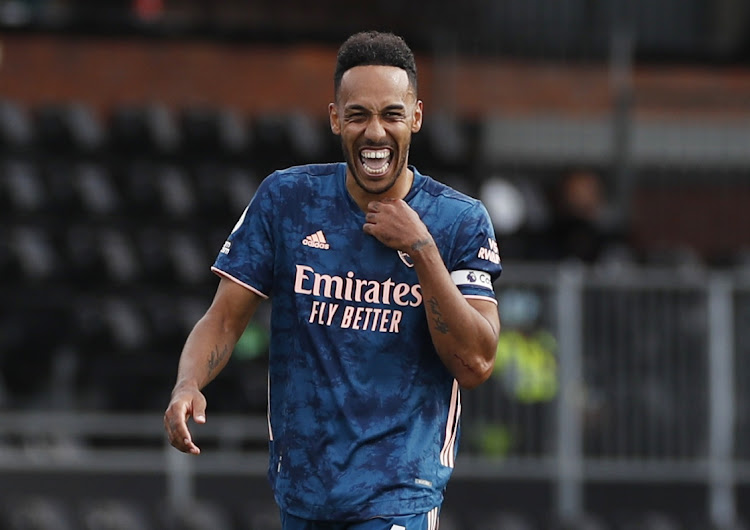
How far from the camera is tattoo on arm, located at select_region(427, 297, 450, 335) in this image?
4.99 meters

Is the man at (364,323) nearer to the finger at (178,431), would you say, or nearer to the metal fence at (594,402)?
the finger at (178,431)

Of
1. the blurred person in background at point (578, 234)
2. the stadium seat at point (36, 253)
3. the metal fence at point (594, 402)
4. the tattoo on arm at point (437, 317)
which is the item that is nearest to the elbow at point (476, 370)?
the tattoo on arm at point (437, 317)

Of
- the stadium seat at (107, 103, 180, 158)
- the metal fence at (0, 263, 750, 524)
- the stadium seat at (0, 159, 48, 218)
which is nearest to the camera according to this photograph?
the metal fence at (0, 263, 750, 524)

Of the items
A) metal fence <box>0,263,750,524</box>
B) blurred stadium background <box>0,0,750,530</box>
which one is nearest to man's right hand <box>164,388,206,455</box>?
blurred stadium background <box>0,0,750,530</box>

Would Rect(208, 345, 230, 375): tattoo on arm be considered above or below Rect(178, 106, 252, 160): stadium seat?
below

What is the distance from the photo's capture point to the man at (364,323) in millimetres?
5133

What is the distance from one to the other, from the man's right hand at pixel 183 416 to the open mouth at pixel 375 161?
2.78 feet

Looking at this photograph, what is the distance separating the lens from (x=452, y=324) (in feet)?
16.3

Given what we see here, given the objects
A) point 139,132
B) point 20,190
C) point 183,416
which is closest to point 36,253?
point 20,190

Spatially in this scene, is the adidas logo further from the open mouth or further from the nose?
the nose

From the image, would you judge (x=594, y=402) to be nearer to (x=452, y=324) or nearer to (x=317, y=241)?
(x=317, y=241)

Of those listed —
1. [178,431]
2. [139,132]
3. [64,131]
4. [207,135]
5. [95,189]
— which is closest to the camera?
[178,431]

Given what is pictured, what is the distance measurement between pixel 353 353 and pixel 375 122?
71cm

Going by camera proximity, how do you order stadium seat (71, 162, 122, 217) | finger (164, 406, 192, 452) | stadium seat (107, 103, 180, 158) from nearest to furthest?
finger (164, 406, 192, 452) → stadium seat (71, 162, 122, 217) → stadium seat (107, 103, 180, 158)
